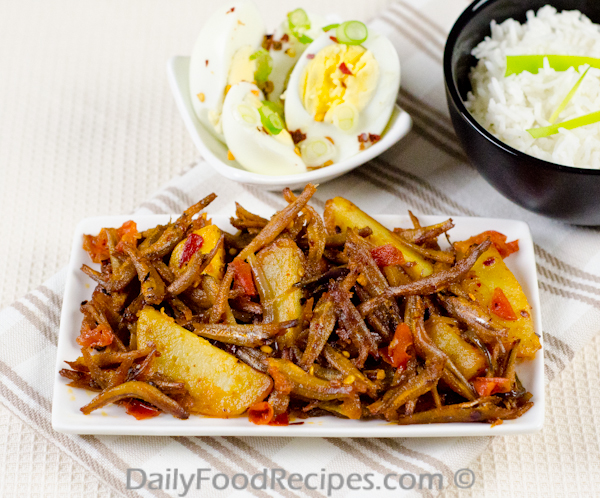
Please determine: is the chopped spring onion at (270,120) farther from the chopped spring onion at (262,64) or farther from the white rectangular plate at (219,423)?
the white rectangular plate at (219,423)

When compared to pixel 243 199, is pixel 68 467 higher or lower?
lower

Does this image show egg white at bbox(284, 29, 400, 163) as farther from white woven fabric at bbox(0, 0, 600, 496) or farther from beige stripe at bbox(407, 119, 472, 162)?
beige stripe at bbox(407, 119, 472, 162)

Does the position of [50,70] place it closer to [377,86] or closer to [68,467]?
[377,86]

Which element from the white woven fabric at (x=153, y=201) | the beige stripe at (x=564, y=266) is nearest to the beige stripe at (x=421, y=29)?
the white woven fabric at (x=153, y=201)

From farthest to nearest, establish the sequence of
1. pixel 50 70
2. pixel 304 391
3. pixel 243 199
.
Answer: pixel 50 70, pixel 243 199, pixel 304 391

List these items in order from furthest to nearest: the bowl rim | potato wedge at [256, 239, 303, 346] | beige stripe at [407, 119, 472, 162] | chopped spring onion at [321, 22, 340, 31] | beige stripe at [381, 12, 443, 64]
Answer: beige stripe at [381, 12, 443, 64] → beige stripe at [407, 119, 472, 162] → chopped spring onion at [321, 22, 340, 31] → the bowl rim → potato wedge at [256, 239, 303, 346]

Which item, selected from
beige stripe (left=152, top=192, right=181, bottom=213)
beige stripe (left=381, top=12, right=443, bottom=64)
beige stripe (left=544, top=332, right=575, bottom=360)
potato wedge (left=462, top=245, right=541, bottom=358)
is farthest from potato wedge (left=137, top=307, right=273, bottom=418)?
beige stripe (left=381, top=12, right=443, bottom=64)

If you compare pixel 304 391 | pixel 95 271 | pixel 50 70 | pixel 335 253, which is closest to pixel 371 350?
pixel 304 391
